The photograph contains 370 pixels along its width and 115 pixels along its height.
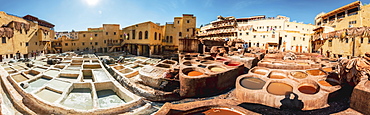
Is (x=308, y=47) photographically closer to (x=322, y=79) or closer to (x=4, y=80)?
(x=322, y=79)

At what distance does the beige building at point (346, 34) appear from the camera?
2652 cm

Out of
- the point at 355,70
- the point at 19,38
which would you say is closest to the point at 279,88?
the point at 355,70

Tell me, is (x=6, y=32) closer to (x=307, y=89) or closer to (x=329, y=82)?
(x=307, y=89)

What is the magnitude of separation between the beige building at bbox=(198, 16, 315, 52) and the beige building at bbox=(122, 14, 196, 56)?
16.4 meters

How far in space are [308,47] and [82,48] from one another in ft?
201

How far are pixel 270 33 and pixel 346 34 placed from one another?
1415 cm

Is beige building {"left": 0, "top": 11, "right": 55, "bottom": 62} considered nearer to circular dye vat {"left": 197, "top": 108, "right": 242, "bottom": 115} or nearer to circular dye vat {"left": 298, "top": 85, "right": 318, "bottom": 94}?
circular dye vat {"left": 197, "top": 108, "right": 242, "bottom": 115}

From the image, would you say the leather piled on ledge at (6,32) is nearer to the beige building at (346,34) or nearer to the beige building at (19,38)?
the beige building at (19,38)

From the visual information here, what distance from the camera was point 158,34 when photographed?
3491 centimetres

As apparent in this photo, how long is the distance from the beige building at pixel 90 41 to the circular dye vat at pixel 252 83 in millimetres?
38131

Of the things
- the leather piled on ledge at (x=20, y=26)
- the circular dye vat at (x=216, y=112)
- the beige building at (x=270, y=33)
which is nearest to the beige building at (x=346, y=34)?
the beige building at (x=270, y=33)

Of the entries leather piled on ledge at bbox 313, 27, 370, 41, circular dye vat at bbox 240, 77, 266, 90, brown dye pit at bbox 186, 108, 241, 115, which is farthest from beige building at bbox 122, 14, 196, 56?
leather piled on ledge at bbox 313, 27, 370, 41

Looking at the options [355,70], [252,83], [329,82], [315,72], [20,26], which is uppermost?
[20,26]

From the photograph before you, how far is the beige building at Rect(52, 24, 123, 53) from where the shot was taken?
42.9 m
